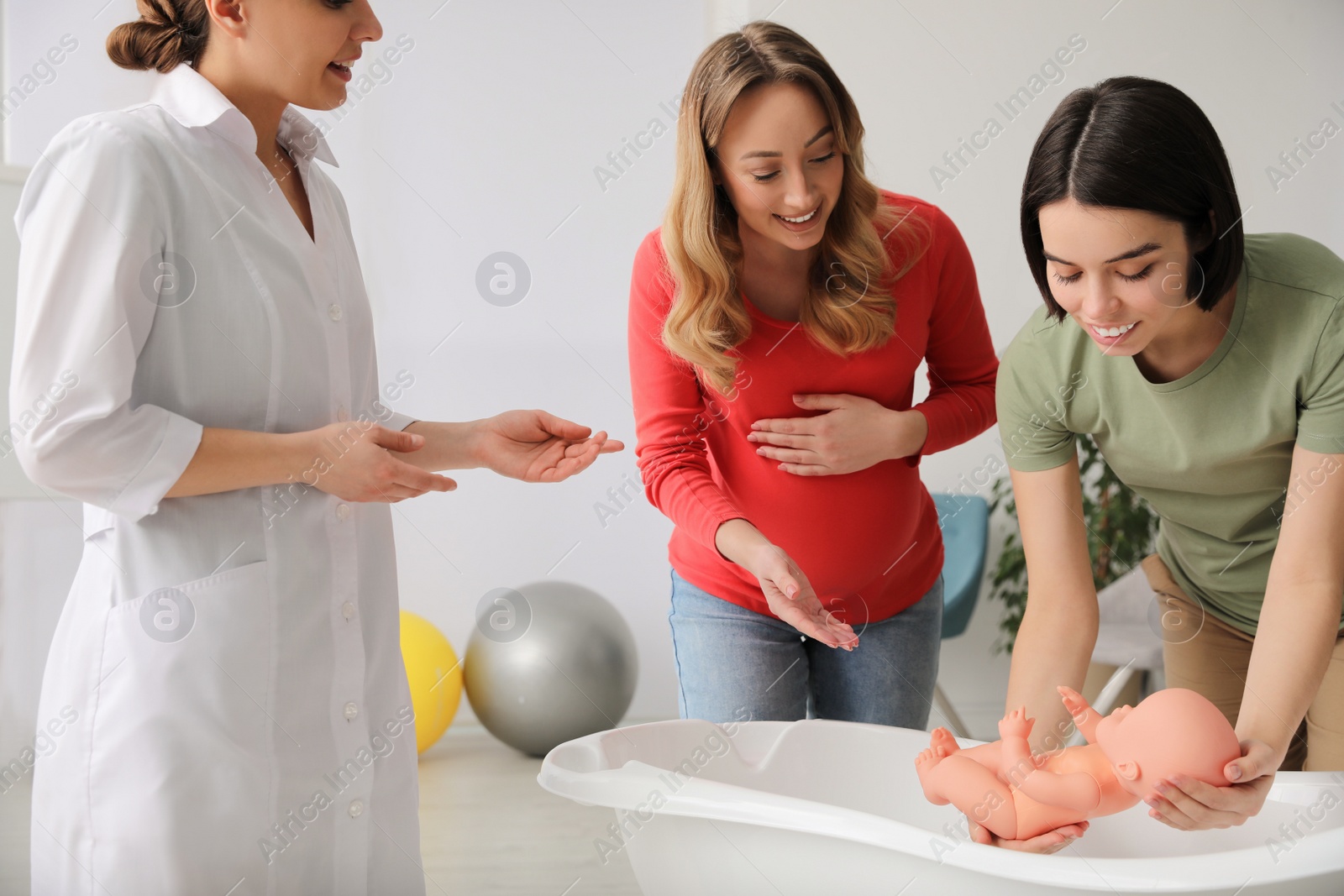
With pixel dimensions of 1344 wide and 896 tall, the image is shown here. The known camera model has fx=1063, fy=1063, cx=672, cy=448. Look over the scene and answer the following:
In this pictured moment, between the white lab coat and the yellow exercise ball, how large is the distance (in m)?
1.88

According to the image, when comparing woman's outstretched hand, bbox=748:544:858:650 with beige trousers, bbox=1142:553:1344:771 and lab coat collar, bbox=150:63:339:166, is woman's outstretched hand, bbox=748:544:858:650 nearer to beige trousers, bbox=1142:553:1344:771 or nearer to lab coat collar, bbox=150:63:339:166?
beige trousers, bbox=1142:553:1344:771

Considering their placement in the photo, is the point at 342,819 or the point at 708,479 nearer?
the point at 342,819

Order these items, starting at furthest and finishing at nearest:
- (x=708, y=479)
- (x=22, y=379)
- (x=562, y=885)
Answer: (x=562, y=885) < (x=708, y=479) < (x=22, y=379)

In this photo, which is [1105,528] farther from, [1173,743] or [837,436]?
[1173,743]

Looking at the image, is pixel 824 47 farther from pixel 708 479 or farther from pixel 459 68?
pixel 708 479

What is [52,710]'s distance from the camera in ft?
3.43

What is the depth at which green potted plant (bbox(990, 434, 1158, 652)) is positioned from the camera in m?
3.02

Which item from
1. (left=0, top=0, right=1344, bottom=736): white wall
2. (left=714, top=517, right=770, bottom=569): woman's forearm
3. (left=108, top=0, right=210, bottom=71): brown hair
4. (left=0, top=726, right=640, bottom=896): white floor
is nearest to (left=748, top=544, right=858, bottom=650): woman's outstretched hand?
(left=714, top=517, right=770, bottom=569): woman's forearm

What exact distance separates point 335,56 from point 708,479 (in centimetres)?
71

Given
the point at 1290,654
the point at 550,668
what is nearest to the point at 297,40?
the point at 1290,654

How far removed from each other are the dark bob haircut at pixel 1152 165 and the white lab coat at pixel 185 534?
0.82 metres

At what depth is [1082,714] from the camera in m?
1.11

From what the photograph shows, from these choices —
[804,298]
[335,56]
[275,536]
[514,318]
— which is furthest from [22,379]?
[514,318]

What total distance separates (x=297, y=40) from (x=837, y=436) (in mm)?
806
